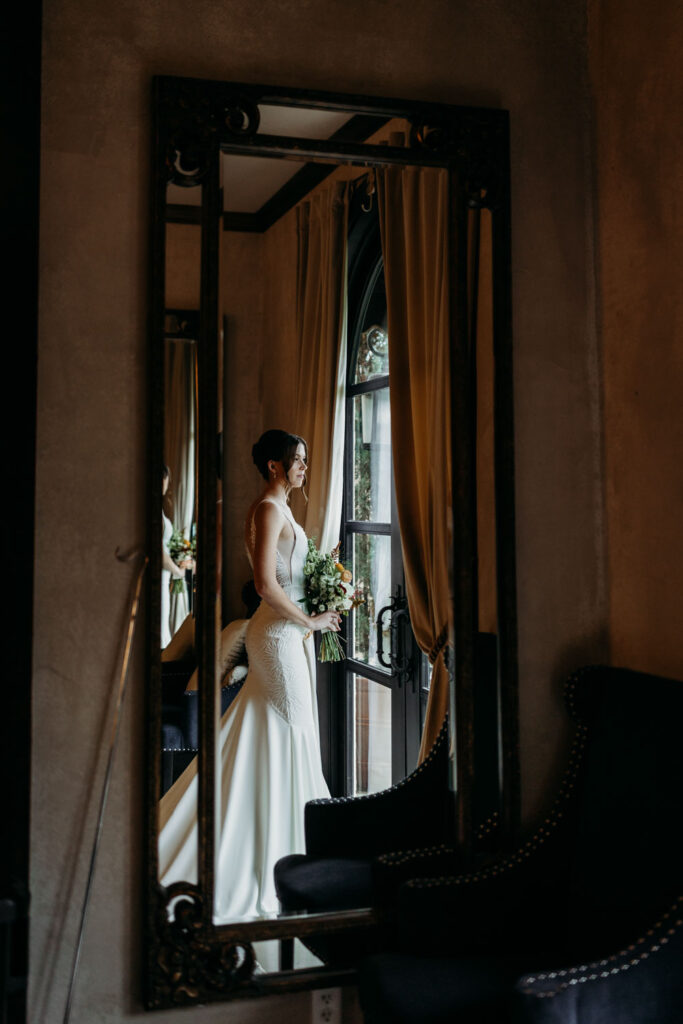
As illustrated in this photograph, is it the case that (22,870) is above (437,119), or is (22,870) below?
below

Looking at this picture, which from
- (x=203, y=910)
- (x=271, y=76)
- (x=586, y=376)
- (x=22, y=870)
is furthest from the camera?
(x=586, y=376)

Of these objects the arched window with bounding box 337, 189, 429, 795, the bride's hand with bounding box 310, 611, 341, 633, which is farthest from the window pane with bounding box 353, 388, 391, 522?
the bride's hand with bounding box 310, 611, 341, 633

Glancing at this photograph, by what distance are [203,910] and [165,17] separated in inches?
78.3

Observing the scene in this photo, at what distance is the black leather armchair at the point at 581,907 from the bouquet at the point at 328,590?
0.54 meters

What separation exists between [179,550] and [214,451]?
0.23 m

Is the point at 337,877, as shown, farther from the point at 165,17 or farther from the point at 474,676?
the point at 165,17

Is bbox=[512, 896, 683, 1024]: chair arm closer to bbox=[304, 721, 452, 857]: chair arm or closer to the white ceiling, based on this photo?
bbox=[304, 721, 452, 857]: chair arm

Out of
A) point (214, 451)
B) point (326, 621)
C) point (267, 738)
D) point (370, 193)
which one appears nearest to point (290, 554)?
point (326, 621)

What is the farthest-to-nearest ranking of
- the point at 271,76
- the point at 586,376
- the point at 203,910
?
the point at 586,376
the point at 271,76
the point at 203,910

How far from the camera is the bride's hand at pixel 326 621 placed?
2068 millimetres

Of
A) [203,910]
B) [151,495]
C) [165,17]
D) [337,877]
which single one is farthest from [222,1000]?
[165,17]

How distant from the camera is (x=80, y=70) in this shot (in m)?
1.98

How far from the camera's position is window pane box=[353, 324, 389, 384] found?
7.07 ft

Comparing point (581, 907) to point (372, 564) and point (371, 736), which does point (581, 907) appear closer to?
point (371, 736)
